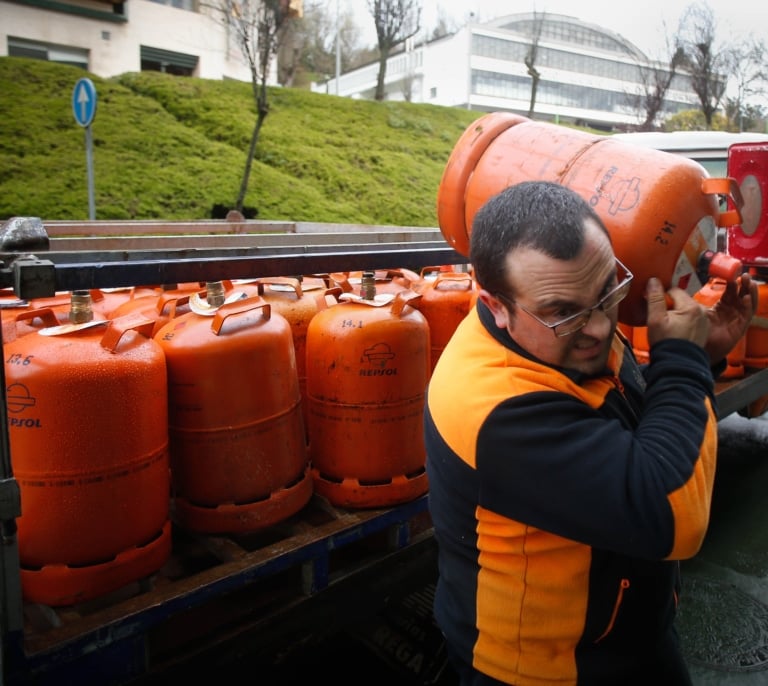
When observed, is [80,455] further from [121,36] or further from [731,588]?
[121,36]

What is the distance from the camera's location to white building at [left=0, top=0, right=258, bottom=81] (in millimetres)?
21094

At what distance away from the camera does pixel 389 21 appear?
83.5 feet

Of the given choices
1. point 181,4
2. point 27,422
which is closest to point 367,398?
point 27,422

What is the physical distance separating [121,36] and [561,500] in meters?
26.1

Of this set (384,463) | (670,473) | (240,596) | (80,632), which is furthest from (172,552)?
(670,473)

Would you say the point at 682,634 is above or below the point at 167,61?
below

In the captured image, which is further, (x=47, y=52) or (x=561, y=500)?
(x=47, y=52)

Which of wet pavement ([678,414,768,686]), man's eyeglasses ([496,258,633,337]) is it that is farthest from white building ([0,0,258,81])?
man's eyeglasses ([496,258,633,337])

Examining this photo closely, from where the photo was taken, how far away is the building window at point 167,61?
80.2 ft

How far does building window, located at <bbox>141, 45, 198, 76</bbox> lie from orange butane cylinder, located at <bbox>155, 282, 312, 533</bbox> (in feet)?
83.5

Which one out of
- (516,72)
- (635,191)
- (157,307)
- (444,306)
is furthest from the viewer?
(516,72)

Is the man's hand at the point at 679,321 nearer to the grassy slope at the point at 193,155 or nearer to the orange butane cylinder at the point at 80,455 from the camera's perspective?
the orange butane cylinder at the point at 80,455

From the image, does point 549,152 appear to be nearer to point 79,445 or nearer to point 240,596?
point 79,445

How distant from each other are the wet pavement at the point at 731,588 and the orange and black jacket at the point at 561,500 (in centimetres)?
180
